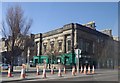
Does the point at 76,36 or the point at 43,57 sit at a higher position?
the point at 76,36

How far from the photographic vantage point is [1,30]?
34.6 meters

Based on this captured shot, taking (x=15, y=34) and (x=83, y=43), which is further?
(x=83, y=43)

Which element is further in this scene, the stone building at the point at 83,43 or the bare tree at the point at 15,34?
the stone building at the point at 83,43

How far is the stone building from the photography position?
208 ft

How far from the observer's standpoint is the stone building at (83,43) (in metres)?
63.4

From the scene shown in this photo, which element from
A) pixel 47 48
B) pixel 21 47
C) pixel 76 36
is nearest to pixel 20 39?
pixel 21 47

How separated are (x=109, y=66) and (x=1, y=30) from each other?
44.0m

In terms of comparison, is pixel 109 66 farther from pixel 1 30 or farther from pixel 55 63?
pixel 1 30

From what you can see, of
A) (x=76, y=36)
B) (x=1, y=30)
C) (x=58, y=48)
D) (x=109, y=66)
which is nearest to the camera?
(x=1, y=30)

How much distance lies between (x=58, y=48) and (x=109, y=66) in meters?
15.8

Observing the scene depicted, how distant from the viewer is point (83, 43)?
64188mm

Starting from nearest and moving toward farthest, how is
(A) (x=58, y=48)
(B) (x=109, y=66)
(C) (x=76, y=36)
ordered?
1. (C) (x=76, y=36)
2. (A) (x=58, y=48)
3. (B) (x=109, y=66)

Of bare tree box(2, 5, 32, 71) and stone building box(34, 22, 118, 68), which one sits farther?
stone building box(34, 22, 118, 68)

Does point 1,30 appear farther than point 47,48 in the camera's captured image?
No
